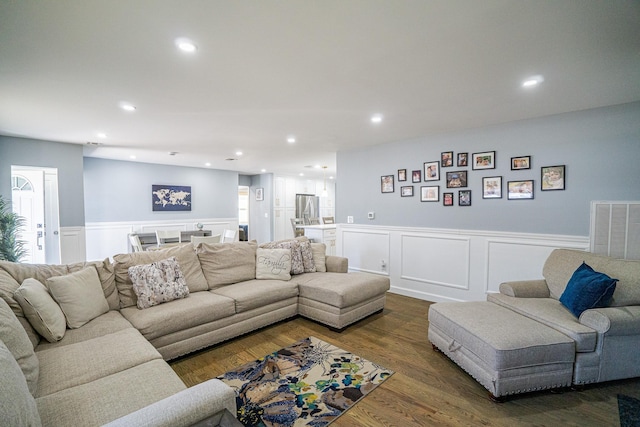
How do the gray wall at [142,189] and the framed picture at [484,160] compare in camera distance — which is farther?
the gray wall at [142,189]

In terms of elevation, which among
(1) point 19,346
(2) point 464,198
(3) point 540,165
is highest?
(3) point 540,165

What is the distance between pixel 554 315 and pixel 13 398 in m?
3.22

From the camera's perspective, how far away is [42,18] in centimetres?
161

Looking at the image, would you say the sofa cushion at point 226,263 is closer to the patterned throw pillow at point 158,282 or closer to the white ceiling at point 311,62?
the patterned throw pillow at point 158,282

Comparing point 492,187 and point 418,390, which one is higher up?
point 492,187

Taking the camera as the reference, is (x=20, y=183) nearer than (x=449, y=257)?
No

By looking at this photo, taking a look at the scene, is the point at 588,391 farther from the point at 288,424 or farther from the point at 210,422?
the point at 210,422

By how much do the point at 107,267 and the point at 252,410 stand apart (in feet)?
6.18

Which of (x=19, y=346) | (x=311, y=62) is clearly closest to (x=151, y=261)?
(x=19, y=346)

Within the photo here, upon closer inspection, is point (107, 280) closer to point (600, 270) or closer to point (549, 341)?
point (549, 341)

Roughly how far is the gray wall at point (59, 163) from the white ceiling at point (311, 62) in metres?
0.76

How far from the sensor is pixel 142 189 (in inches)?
275

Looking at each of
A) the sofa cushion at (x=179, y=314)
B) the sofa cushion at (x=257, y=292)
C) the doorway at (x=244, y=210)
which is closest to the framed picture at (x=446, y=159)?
the sofa cushion at (x=257, y=292)

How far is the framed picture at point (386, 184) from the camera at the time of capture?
4641mm
